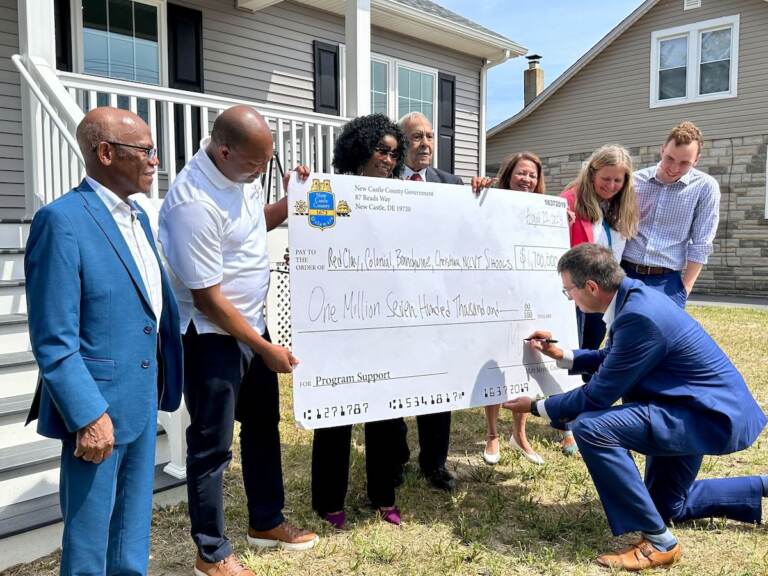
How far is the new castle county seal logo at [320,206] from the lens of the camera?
2492mm

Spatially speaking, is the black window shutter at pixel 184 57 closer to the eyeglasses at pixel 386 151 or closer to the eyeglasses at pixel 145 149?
the eyeglasses at pixel 386 151

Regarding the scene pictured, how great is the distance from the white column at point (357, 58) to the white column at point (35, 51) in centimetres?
314

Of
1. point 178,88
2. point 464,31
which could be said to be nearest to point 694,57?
point 464,31

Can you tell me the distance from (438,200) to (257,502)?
1.56 meters

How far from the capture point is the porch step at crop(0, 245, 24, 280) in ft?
14.0

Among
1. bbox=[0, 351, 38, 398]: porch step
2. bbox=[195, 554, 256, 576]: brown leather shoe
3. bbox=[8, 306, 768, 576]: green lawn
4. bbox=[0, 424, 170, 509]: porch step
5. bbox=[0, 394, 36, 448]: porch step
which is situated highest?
bbox=[0, 351, 38, 398]: porch step

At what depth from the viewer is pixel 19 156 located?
6586mm

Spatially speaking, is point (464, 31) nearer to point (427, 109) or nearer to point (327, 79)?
point (427, 109)

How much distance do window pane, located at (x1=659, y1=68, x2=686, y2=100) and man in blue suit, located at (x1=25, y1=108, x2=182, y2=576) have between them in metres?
15.0

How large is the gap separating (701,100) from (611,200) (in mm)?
12256

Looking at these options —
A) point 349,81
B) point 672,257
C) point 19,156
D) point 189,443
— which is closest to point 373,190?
point 189,443

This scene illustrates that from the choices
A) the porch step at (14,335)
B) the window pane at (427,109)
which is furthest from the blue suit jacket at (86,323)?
the window pane at (427,109)

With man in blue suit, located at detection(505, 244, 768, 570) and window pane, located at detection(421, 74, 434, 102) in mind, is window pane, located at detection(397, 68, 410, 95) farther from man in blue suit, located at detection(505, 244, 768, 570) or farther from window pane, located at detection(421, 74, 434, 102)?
man in blue suit, located at detection(505, 244, 768, 570)

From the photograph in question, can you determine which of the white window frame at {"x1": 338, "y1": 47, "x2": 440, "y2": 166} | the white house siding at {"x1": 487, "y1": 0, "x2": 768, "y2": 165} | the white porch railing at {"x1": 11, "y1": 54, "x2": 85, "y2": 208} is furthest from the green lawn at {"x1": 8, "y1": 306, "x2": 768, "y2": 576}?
the white house siding at {"x1": 487, "y1": 0, "x2": 768, "y2": 165}
